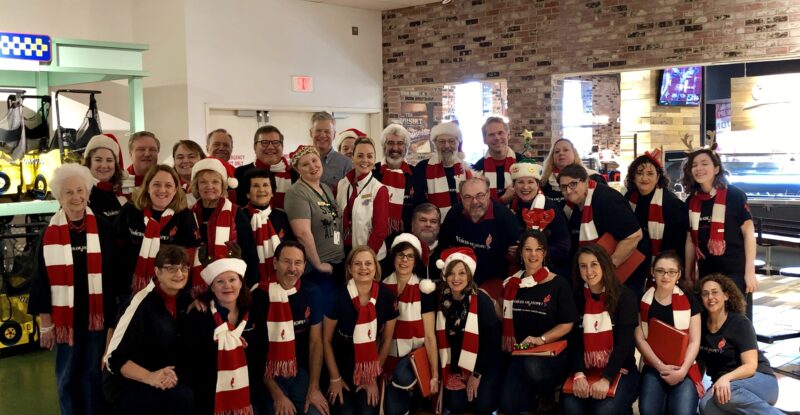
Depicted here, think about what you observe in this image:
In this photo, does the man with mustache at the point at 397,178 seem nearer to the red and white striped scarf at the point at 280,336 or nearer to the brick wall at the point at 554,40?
the red and white striped scarf at the point at 280,336

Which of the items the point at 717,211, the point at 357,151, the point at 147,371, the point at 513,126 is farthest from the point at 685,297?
the point at 513,126

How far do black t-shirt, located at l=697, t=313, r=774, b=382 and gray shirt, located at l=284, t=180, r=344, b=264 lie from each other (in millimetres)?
2117

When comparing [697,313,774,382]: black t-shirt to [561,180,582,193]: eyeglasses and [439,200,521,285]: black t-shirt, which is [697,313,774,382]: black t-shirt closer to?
[561,180,582,193]: eyeglasses

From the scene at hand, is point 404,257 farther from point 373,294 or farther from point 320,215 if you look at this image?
point 320,215

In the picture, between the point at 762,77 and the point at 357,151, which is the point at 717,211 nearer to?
the point at 357,151

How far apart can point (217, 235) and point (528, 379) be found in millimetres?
1863

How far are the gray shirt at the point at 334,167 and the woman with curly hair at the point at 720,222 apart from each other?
2.28 m

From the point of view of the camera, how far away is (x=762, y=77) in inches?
374

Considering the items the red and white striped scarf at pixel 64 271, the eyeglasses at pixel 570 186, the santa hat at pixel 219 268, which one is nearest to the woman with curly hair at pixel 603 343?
the eyeglasses at pixel 570 186

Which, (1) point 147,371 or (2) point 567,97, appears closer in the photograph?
(1) point 147,371

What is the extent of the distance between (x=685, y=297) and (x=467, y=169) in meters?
1.73

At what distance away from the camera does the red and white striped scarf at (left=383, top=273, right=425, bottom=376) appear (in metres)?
4.16

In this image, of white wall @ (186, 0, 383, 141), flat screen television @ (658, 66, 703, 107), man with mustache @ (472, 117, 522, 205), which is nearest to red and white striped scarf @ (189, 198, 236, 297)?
man with mustache @ (472, 117, 522, 205)

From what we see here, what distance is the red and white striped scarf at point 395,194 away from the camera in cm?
482
